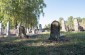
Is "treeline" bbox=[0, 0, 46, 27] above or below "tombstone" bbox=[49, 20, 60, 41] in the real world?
above

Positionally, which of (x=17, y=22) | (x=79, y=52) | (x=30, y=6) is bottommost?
(x=79, y=52)

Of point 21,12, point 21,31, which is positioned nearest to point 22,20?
point 21,12

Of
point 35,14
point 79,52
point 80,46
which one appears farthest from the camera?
point 35,14

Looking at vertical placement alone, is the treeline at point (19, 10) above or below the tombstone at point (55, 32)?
above

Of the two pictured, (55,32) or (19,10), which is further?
(19,10)

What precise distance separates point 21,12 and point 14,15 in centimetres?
140

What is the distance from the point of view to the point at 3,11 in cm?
4041

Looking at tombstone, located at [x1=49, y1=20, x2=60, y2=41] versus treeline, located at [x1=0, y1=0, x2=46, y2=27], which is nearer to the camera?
tombstone, located at [x1=49, y1=20, x2=60, y2=41]

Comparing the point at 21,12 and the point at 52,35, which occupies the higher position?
the point at 21,12

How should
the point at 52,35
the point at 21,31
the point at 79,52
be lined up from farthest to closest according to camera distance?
the point at 21,31
the point at 52,35
the point at 79,52

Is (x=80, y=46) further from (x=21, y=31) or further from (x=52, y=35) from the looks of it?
(x=21, y=31)

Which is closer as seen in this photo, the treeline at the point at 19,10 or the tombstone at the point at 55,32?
the tombstone at the point at 55,32

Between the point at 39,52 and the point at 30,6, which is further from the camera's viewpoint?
the point at 30,6

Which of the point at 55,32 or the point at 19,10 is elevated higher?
the point at 19,10
